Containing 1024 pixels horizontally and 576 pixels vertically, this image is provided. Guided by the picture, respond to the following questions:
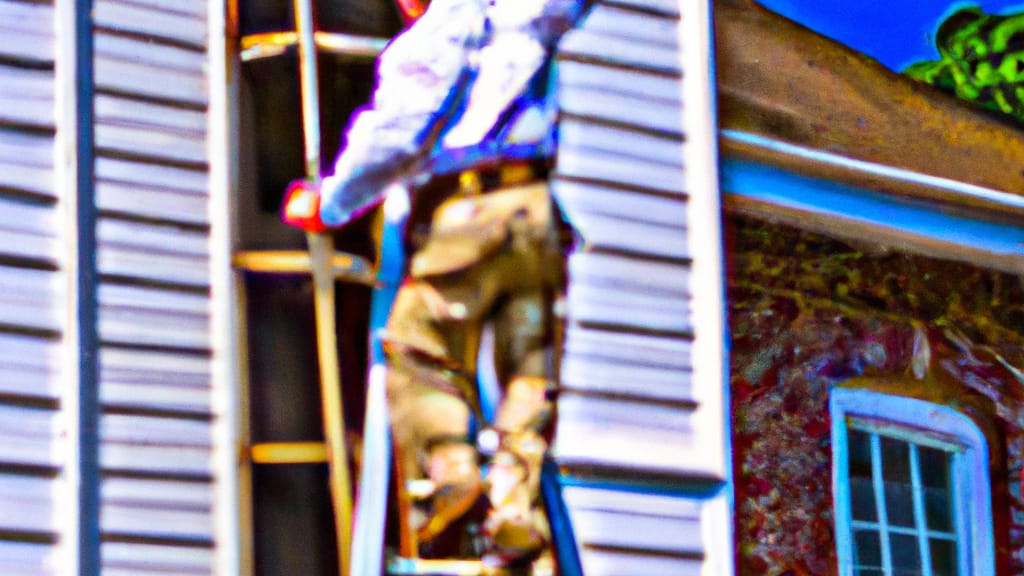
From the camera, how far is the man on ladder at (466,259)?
3918 millimetres

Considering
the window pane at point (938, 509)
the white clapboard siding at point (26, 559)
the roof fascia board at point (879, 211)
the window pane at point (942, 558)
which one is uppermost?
the roof fascia board at point (879, 211)

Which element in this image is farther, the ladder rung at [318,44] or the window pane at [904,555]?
the window pane at [904,555]

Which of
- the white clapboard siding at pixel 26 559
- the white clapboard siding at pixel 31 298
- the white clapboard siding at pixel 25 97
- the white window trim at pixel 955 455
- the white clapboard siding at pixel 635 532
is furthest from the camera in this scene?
the white window trim at pixel 955 455

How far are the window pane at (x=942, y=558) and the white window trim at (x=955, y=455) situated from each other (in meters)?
0.02

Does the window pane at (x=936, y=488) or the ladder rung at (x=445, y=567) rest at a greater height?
the window pane at (x=936, y=488)


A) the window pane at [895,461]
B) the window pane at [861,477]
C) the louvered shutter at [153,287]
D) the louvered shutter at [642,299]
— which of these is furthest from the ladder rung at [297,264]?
the window pane at [895,461]

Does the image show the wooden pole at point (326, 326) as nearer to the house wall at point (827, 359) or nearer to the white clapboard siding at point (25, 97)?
the white clapboard siding at point (25, 97)

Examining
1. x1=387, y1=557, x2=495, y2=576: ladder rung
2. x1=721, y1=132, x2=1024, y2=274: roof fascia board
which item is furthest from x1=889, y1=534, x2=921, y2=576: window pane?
x1=387, y1=557, x2=495, y2=576: ladder rung

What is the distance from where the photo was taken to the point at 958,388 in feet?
16.6

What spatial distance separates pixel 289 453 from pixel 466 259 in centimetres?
64

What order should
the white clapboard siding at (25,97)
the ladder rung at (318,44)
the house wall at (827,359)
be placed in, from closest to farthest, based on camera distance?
the white clapboard siding at (25,97)
the ladder rung at (318,44)
the house wall at (827,359)

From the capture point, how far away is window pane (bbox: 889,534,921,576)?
4945 millimetres

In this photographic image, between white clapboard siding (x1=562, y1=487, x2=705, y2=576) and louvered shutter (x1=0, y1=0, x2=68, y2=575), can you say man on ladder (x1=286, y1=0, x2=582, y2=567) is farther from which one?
louvered shutter (x1=0, y1=0, x2=68, y2=575)

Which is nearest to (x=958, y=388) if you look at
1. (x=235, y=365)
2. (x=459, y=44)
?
(x=459, y=44)
